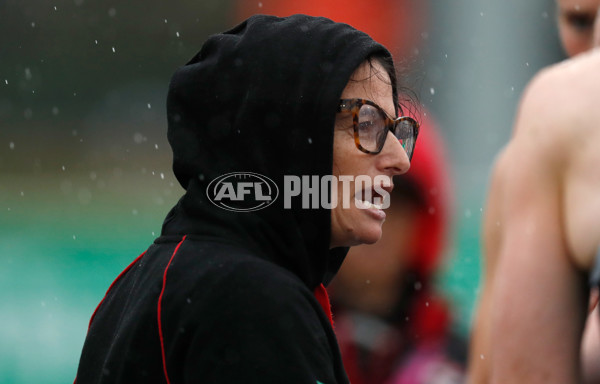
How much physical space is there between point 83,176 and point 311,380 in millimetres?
6471

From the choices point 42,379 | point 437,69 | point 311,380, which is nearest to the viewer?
point 311,380

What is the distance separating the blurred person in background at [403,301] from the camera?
3258 millimetres

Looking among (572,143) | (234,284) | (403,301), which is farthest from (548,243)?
(403,301)

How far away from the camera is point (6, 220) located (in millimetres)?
7355

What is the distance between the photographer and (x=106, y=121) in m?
7.16

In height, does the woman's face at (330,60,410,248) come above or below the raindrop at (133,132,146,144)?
above

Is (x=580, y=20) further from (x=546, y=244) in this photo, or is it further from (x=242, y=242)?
(x=242, y=242)

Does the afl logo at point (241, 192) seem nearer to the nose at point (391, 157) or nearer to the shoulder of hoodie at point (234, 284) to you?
the shoulder of hoodie at point (234, 284)

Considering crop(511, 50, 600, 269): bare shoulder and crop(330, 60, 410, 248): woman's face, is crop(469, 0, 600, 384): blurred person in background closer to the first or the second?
crop(511, 50, 600, 269): bare shoulder

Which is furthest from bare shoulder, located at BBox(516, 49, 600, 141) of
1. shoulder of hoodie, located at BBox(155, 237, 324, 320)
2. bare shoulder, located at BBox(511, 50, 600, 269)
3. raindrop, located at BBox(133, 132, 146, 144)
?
raindrop, located at BBox(133, 132, 146, 144)

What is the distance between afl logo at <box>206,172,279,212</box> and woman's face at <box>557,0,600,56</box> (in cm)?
60

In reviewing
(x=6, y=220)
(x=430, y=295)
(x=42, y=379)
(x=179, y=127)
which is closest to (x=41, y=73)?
(x=6, y=220)

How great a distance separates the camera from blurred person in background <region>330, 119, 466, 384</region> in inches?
128

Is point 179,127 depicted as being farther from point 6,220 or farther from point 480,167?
point 6,220
